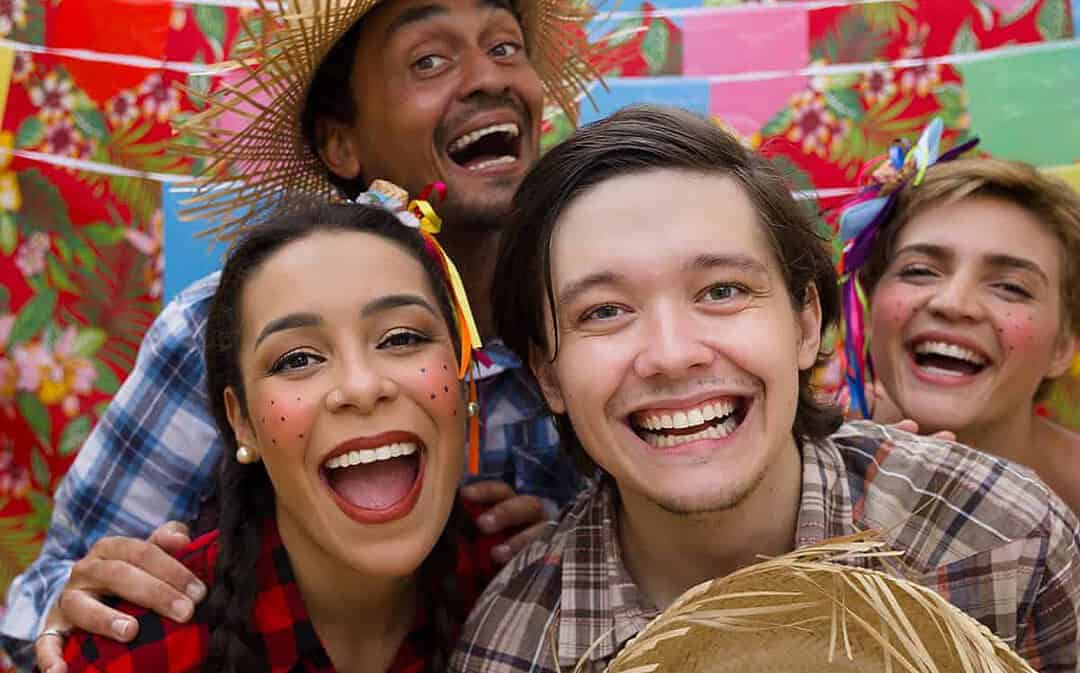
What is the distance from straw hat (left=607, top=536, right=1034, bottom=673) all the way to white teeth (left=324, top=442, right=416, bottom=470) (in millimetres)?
637

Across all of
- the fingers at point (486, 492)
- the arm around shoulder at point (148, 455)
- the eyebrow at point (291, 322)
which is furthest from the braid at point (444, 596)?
the arm around shoulder at point (148, 455)

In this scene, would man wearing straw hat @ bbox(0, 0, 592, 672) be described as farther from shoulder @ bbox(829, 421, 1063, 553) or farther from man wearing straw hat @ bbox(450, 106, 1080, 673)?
shoulder @ bbox(829, 421, 1063, 553)

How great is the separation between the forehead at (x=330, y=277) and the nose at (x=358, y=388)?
0.10m

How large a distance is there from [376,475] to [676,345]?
26.0 inches

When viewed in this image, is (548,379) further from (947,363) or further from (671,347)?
(947,363)

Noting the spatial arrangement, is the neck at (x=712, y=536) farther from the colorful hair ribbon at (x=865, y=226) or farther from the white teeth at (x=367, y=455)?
the colorful hair ribbon at (x=865, y=226)

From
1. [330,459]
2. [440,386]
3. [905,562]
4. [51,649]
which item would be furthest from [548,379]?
[51,649]

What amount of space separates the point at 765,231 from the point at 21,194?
244 centimetres

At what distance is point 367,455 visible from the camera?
202 centimetres

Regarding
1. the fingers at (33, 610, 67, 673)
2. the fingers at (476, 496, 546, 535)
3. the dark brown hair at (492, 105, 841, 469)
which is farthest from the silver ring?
the dark brown hair at (492, 105, 841, 469)

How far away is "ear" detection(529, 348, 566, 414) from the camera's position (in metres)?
2.11

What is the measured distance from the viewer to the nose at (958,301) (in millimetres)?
2621

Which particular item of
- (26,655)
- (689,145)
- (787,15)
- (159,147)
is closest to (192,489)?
(26,655)

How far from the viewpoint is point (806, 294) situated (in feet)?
7.02
